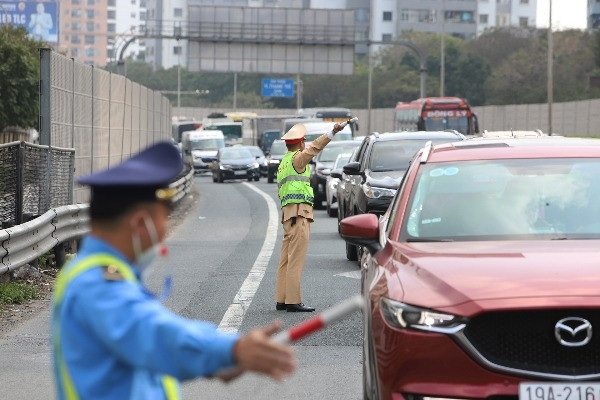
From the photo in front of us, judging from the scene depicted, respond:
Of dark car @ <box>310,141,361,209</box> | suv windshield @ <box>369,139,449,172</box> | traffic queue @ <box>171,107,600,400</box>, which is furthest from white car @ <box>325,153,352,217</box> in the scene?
traffic queue @ <box>171,107,600,400</box>

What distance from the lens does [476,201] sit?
26.7ft

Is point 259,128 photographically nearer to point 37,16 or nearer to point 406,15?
point 37,16

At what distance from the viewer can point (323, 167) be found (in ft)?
112

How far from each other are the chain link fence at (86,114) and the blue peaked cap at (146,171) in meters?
15.2

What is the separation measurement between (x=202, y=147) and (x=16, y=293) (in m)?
60.9

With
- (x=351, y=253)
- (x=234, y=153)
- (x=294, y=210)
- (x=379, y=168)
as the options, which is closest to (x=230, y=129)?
(x=234, y=153)

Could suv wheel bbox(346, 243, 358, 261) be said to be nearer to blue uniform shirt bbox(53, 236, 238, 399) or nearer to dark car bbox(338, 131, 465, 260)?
dark car bbox(338, 131, 465, 260)

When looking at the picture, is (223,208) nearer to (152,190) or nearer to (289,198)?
(289,198)

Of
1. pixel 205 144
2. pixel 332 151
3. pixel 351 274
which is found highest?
pixel 332 151

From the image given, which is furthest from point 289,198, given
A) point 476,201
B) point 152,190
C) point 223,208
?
point 223,208

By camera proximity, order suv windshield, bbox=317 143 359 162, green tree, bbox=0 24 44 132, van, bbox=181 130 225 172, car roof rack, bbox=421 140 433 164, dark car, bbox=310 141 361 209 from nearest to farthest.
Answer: car roof rack, bbox=421 140 433 164
dark car, bbox=310 141 361 209
suv windshield, bbox=317 143 359 162
green tree, bbox=0 24 44 132
van, bbox=181 130 225 172

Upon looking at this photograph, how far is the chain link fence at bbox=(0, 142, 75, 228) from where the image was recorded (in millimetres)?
16703

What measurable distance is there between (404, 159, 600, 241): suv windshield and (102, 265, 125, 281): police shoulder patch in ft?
14.1

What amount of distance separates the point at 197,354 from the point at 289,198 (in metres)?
10.3
